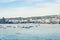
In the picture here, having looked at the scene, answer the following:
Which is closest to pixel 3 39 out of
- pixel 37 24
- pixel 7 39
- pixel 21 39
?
pixel 7 39

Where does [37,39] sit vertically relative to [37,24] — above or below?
above

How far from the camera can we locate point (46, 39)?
1725 cm

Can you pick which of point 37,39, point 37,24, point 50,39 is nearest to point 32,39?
point 37,39

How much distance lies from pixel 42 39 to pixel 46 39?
0.33m

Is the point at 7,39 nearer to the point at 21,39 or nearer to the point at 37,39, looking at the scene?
the point at 21,39

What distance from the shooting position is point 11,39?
1767 centimetres

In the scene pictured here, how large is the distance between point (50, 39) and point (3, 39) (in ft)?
13.0

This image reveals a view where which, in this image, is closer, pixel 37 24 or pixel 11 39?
pixel 11 39

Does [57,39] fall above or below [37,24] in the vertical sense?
above

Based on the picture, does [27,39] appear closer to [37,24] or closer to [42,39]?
[42,39]

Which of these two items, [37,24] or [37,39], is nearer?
[37,39]

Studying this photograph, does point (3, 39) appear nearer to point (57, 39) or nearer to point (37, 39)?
point (37, 39)

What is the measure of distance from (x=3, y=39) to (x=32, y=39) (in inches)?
97.8

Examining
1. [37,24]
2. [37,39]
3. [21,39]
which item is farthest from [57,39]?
[37,24]
